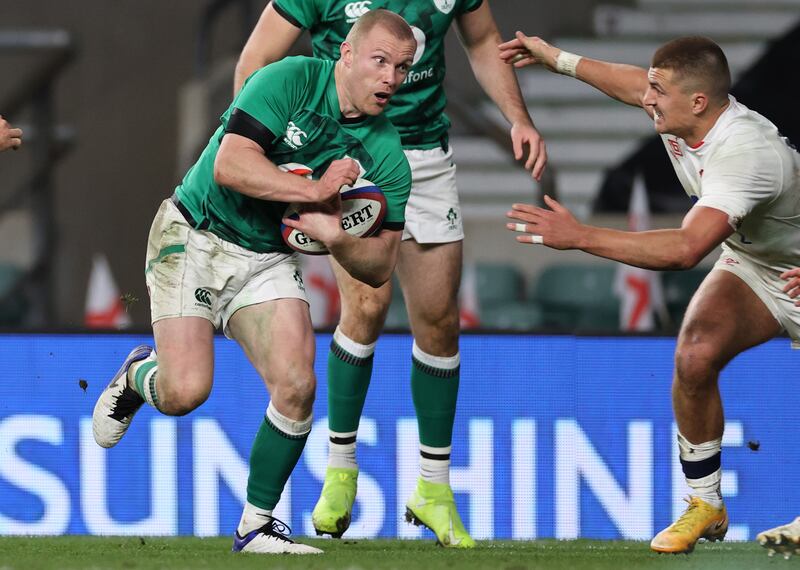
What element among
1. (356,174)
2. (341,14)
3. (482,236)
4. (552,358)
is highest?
(341,14)

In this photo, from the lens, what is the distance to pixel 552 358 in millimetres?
5867

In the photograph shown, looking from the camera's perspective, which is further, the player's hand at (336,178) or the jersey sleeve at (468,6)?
the jersey sleeve at (468,6)

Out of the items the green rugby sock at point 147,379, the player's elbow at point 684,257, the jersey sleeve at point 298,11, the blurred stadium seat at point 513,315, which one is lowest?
the blurred stadium seat at point 513,315

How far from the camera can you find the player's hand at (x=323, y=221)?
13.6 feet

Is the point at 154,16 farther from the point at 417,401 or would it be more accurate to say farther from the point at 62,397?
the point at 417,401

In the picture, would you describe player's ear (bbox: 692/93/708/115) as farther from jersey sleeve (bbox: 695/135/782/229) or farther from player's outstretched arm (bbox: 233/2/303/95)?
player's outstretched arm (bbox: 233/2/303/95)

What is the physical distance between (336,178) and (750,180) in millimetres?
1251

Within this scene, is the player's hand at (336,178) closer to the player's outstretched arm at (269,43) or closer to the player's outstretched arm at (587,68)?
the player's outstretched arm at (269,43)

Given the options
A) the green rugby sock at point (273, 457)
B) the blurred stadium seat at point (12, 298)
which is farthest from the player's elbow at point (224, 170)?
the blurred stadium seat at point (12, 298)

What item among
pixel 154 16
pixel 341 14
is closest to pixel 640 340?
pixel 341 14

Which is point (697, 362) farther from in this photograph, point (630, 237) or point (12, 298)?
point (12, 298)

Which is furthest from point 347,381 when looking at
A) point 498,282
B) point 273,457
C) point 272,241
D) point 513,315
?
point 498,282

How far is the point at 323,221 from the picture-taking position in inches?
164

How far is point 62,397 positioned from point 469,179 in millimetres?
5586
